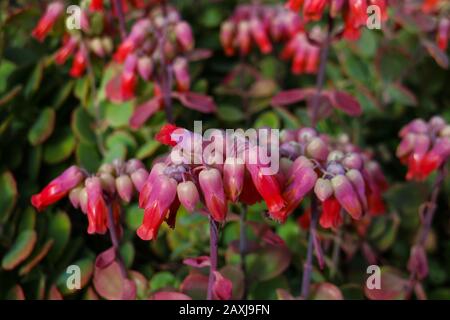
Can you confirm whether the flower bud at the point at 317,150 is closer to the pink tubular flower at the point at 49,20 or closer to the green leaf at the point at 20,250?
the green leaf at the point at 20,250

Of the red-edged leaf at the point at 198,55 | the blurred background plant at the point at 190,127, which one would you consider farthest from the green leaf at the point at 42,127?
the red-edged leaf at the point at 198,55

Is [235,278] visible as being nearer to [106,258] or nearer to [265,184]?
[106,258]

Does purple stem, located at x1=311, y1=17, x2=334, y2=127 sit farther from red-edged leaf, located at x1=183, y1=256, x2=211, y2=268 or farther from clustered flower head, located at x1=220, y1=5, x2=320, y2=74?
→ red-edged leaf, located at x1=183, y1=256, x2=211, y2=268

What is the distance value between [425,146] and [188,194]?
0.53 m

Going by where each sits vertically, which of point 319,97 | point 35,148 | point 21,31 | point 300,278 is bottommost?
point 300,278

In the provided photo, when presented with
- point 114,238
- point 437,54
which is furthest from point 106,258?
point 437,54

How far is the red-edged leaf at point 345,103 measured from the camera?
4.59 ft

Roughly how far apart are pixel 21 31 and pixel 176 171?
90 cm

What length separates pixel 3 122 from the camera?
142 centimetres

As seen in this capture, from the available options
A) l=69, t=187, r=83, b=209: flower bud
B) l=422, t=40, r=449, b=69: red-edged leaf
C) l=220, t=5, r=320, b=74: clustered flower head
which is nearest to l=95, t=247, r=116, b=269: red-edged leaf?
l=69, t=187, r=83, b=209: flower bud

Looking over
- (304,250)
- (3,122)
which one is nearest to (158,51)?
(3,122)

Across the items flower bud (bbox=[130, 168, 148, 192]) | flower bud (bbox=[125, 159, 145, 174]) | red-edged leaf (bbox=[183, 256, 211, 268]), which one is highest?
flower bud (bbox=[125, 159, 145, 174])

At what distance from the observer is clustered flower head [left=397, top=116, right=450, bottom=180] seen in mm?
1173

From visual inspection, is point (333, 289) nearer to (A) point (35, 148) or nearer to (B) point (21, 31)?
(A) point (35, 148)
